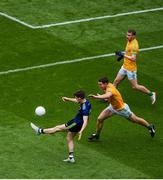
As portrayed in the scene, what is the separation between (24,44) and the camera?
88.2 feet

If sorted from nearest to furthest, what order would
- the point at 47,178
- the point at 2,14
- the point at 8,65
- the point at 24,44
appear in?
the point at 47,178
the point at 8,65
the point at 24,44
the point at 2,14

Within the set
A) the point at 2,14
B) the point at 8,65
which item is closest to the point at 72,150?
the point at 8,65

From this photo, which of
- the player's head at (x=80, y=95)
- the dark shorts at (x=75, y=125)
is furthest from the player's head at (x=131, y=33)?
the dark shorts at (x=75, y=125)

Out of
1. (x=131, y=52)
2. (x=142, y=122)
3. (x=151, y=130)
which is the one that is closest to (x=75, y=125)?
(x=142, y=122)

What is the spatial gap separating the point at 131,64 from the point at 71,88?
227 cm

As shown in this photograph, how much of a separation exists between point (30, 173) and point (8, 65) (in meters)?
7.53

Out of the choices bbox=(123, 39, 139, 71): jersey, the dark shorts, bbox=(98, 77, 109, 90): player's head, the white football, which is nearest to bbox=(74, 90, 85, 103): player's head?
the dark shorts

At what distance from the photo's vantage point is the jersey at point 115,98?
19875 mm

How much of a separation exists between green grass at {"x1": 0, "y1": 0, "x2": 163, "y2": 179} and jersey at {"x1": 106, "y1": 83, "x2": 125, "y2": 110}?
40.4 inches

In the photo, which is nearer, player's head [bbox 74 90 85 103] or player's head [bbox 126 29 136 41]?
player's head [bbox 74 90 85 103]

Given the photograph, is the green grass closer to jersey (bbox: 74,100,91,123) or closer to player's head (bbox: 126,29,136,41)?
jersey (bbox: 74,100,91,123)

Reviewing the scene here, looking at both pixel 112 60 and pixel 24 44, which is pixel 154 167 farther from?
pixel 24 44

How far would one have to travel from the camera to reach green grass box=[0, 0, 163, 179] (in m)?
18.9

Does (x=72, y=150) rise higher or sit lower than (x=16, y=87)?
lower
